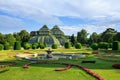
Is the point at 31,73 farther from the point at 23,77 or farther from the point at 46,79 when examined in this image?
the point at 46,79

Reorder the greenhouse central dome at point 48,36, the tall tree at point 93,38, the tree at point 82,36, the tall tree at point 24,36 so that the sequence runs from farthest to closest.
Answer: the tree at point 82,36 → the tall tree at point 24,36 → the tall tree at point 93,38 → the greenhouse central dome at point 48,36

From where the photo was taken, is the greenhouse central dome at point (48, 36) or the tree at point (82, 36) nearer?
the greenhouse central dome at point (48, 36)

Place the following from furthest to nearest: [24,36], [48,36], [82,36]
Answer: [82,36]
[24,36]
[48,36]

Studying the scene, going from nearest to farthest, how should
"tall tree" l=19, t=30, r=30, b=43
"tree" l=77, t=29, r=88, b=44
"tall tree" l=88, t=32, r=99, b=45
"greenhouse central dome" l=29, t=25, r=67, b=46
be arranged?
"greenhouse central dome" l=29, t=25, r=67, b=46, "tall tree" l=88, t=32, r=99, b=45, "tall tree" l=19, t=30, r=30, b=43, "tree" l=77, t=29, r=88, b=44

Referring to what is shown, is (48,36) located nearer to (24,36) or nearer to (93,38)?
(24,36)

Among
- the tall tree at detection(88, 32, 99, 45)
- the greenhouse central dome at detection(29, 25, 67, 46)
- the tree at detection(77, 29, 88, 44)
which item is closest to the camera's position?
the greenhouse central dome at detection(29, 25, 67, 46)

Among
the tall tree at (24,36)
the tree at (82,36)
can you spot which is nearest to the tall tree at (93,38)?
the tree at (82,36)

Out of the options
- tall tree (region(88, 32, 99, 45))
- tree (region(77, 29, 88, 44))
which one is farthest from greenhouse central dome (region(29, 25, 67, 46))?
tall tree (region(88, 32, 99, 45))

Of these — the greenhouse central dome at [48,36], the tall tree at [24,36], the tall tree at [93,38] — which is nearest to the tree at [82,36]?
the tall tree at [93,38]

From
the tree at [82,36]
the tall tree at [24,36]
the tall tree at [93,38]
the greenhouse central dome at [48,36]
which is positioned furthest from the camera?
the tree at [82,36]

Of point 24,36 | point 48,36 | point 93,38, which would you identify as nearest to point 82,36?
point 93,38

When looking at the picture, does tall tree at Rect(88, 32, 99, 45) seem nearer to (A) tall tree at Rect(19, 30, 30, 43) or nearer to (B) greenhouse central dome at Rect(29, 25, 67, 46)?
(B) greenhouse central dome at Rect(29, 25, 67, 46)

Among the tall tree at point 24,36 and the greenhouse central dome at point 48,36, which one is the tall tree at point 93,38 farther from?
the tall tree at point 24,36

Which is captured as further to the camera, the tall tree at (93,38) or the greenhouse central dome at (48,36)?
the tall tree at (93,38)
